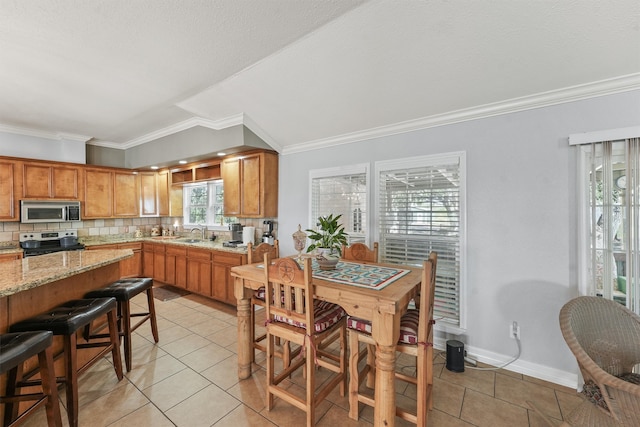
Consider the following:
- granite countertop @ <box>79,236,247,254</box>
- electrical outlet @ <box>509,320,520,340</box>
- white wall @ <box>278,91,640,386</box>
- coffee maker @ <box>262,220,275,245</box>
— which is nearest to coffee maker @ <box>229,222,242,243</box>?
granite countertop @ <box>79,236,247,254</box>

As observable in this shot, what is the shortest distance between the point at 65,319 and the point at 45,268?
617 mm

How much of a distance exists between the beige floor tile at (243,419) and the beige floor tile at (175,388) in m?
0.44

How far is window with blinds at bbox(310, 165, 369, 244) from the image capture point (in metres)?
3.28

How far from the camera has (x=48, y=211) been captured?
4172 millimetres

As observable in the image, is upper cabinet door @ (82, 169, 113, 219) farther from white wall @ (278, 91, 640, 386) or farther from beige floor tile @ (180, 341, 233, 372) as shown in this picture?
white wall @ (278, 91, 640, 386)

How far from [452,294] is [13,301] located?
138 inches

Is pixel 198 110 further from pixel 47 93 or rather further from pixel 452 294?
pixel 452 294

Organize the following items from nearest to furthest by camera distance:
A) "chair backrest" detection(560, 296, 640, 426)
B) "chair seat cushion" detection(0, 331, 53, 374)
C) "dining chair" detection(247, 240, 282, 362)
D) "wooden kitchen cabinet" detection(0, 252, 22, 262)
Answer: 1. "chair seat cushion" detection(0, 331, 53, 374)
2. "chair backrest" detection(560, 296, 640, 426)
3. "dining chair" detection(247, 240, 282, 362)
4. "wooden kitchen cabinet" detection(0, 252, 22, 262)

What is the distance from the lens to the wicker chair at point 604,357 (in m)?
1.28

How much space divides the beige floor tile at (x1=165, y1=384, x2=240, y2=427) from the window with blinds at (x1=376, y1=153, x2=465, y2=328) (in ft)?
6.71

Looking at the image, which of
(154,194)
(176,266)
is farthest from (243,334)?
(154,194)

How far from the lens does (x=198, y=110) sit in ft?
10.9

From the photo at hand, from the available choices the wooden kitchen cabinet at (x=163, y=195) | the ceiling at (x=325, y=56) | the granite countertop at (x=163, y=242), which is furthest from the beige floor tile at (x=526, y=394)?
the wooden kitchen cabinet at (x=163, y=195)

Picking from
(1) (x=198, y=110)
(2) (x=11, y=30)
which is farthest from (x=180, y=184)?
(2) (x=11, y=30)
